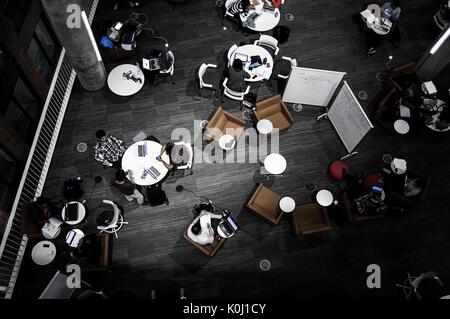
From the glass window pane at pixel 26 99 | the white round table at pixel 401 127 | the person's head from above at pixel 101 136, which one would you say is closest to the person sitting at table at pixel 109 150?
the person's head from above at pixel 101 136

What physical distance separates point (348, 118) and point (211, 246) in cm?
379

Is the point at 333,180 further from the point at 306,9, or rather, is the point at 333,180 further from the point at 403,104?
the point at 306,9

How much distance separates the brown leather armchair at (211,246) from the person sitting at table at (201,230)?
67 millimetres

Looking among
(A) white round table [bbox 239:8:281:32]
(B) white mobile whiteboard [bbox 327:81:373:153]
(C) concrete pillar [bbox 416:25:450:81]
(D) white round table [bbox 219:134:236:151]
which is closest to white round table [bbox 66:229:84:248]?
(D) white round table [bbox 219:134:236:151]

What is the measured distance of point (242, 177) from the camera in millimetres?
8969

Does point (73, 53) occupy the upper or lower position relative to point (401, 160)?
upper

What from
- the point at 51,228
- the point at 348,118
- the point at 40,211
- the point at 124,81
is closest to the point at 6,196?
the point at 40,211

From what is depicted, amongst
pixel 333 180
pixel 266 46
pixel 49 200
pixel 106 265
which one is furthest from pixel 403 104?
pixel 49 200

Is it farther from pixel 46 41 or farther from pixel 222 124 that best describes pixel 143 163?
pixel 46 41

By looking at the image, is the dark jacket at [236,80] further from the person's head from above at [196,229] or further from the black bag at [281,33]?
the person's head from above at [196,229]

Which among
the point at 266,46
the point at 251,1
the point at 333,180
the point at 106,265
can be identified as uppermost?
the point at 251,1

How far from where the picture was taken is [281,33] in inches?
388

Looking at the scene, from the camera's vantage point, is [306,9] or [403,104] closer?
[403,104]

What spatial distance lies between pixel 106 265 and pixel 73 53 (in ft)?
14.4
